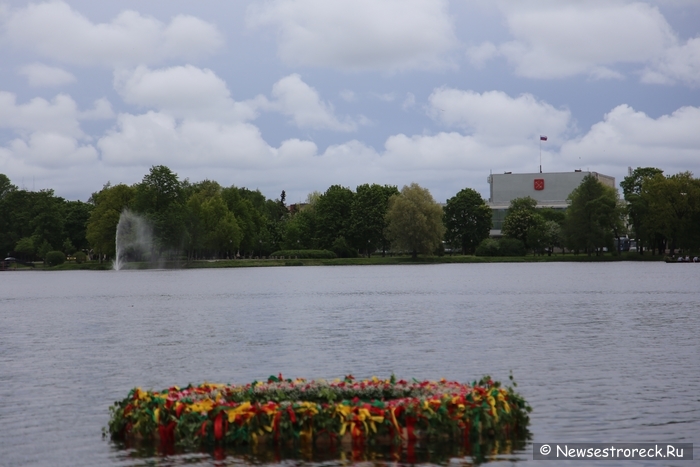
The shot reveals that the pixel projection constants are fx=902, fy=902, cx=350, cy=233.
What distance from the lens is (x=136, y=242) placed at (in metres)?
155

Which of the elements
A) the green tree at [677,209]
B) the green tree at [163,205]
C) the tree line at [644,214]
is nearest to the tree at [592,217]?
the tree line at [644,214]

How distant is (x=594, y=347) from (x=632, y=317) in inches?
612

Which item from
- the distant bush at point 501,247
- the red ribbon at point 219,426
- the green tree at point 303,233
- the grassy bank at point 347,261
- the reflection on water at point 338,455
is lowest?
the reflection on water at point 338,455

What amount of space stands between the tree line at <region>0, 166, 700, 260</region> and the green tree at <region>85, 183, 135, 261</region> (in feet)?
0.59

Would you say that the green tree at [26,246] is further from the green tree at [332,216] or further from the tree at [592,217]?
the tree at [592,217]

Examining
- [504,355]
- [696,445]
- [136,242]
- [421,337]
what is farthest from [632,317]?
[136,242]

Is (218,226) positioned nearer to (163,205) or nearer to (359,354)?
(163,205)

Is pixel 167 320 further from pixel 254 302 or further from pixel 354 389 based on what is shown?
pixel 354 389

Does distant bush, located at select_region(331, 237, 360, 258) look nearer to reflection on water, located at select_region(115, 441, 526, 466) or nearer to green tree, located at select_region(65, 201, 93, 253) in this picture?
green tree, located at select_region(65, 201, 93, 253)

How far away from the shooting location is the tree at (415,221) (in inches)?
6102

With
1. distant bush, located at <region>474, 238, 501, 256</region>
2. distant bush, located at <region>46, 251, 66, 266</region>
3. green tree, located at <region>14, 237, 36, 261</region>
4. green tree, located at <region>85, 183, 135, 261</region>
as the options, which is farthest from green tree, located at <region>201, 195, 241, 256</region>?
distant bush, located at <region>474, 238, 501, 256</region>

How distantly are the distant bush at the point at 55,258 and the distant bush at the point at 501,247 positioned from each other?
80391 mm

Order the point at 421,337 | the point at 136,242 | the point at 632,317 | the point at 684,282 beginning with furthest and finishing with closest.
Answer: the point at 136,242, the point at 684,282, the point at 632,317, the point at 421,337

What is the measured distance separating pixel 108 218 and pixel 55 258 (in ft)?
72.3
